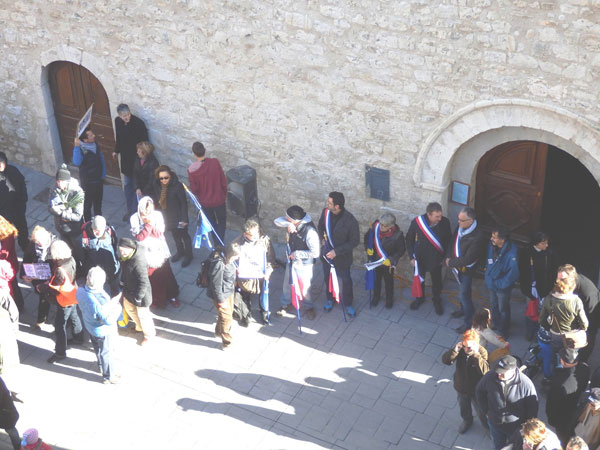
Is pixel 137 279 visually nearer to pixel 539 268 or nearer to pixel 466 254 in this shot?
pixel 466 254

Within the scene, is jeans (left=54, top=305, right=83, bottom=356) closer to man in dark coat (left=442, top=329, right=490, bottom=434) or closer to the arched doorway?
man in dark coat (left=442, top=329, right=490, bottom=434)

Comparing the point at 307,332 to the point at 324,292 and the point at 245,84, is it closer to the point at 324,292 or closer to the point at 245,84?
the point at 324,292

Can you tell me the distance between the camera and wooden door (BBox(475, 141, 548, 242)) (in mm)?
11180

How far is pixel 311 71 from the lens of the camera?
1126cm

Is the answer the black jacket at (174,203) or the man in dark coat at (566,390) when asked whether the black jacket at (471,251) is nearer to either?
the man in dark coat at (566,390)

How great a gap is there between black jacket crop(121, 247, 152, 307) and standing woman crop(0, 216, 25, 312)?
1536 millimetres

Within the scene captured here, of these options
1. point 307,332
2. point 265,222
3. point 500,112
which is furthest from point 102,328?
point 500,112

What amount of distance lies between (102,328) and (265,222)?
3542mm

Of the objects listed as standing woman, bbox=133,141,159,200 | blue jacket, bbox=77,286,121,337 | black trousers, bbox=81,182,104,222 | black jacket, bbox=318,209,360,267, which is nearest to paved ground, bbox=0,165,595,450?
blue jacket, bbox=77,286,121,337

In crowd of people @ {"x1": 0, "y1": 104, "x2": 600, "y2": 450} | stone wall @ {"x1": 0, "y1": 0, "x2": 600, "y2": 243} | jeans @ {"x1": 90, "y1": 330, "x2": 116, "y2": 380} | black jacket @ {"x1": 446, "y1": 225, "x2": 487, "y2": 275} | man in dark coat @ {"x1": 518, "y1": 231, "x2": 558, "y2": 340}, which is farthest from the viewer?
black jacket @ {"x1": 446, "y1": 225, "x2": 487, "y2": 275}

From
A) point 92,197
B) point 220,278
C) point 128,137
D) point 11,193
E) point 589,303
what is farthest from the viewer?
point 92,197

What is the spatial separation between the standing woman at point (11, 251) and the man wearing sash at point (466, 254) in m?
5.46

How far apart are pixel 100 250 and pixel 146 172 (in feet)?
6.40

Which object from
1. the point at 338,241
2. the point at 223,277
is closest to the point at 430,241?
the point at 338,241
